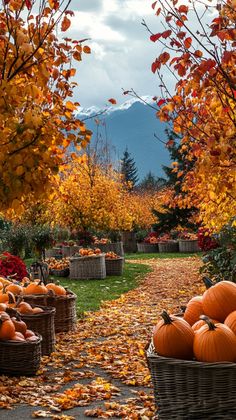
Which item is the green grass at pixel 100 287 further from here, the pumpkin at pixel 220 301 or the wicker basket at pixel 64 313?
the pumpkin at pixel 220 301

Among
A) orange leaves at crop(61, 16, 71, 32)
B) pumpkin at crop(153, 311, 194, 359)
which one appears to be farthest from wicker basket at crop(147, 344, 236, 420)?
orange leaves at crop(61, 16, 71, 32)

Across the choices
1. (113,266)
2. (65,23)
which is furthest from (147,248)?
(65,23)

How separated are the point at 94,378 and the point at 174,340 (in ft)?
8.74

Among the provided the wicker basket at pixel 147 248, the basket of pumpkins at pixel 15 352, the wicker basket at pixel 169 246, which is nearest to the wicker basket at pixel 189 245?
the wicker basket at pixel 169 246

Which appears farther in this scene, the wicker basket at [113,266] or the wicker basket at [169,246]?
the wicker basket at [169,246]

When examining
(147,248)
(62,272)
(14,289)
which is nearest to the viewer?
(14,289)

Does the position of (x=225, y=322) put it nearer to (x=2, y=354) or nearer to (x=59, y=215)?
(x=2, y=354)

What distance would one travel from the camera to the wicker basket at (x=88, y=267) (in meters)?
15.2

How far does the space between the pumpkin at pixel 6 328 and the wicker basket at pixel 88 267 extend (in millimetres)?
9414

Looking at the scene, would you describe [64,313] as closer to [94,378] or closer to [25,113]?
[94,378]

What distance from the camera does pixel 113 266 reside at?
1639 centimetres

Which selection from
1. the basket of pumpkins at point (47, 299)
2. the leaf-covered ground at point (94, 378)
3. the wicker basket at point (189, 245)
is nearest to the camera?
the leaf-covered ground at point (94, 378)

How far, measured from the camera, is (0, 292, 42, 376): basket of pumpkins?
555 centimetres

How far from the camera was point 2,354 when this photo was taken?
18.2 ft
